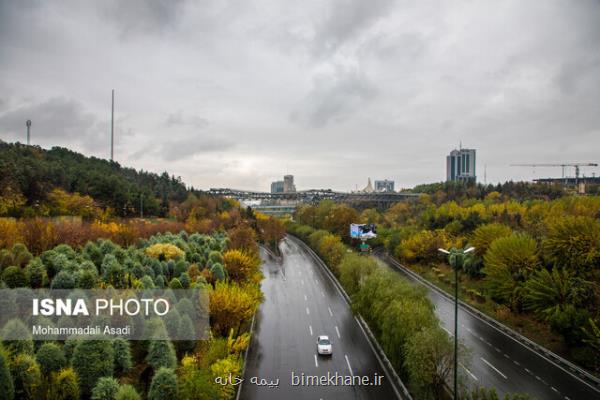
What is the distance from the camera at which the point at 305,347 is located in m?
24.6

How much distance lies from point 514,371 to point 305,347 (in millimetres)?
11020

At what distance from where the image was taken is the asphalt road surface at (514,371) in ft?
63.0

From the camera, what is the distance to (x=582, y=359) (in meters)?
21.4

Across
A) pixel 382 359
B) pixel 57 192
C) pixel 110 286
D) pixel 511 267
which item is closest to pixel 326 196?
pixel 57 192

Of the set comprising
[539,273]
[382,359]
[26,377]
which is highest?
[539,273]

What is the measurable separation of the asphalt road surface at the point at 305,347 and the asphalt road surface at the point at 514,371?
5.03 meters

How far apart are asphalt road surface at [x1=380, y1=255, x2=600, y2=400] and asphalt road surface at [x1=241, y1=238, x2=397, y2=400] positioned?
198 inches

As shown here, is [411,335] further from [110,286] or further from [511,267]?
[511,267]

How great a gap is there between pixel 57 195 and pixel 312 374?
43.9 metres

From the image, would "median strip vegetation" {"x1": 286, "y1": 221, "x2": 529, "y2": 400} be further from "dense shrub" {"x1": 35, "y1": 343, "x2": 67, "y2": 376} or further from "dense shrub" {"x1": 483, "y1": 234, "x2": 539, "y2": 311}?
"dense shrub" {"x1": 35, "y1": 343, "x2": 67, "y2": 376}

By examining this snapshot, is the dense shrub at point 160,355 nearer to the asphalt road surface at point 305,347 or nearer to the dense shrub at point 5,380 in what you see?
the dense shrub at point 5,380

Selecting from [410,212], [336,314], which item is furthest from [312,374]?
[410,212]

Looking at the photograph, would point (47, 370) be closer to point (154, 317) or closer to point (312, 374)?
point (154, 317)

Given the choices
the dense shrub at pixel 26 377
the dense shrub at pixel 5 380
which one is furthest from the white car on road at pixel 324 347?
the dense shrub at pixel 5 380
